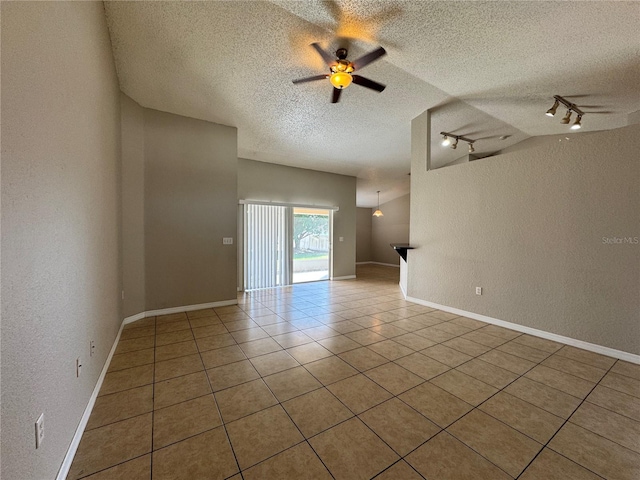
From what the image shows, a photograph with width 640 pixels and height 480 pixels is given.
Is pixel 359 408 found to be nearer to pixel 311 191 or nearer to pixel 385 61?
pixel 385 61

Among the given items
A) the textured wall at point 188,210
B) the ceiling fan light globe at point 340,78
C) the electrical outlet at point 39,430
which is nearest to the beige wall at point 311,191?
the textured wall at point 188,210

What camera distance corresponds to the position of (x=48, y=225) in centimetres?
127

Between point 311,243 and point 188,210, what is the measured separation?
171 inches

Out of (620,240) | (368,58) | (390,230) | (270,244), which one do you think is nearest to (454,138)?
(620,240)

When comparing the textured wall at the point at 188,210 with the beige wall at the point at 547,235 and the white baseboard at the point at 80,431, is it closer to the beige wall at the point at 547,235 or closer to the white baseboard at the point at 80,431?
the white baseboard at the point at 80,431

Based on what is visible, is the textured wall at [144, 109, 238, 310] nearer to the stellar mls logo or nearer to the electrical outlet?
the electrical outlet

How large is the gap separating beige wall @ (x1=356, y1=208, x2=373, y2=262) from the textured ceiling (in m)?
6.52

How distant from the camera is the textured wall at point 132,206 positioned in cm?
353

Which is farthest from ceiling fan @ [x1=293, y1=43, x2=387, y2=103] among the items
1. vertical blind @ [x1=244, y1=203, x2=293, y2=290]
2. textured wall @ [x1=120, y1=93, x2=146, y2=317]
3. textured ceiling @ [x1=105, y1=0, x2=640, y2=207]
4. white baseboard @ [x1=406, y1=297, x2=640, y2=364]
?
vertical blind @ [x1=244, y1=203, x2=293, y2=290]

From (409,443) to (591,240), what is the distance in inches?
120

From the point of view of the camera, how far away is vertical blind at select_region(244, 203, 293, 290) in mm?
5879

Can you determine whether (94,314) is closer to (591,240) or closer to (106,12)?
(106,12)

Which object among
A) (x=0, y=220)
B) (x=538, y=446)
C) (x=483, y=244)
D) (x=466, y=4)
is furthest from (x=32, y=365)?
(x=483, y=244)

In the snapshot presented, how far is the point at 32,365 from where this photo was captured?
108 centimetres
